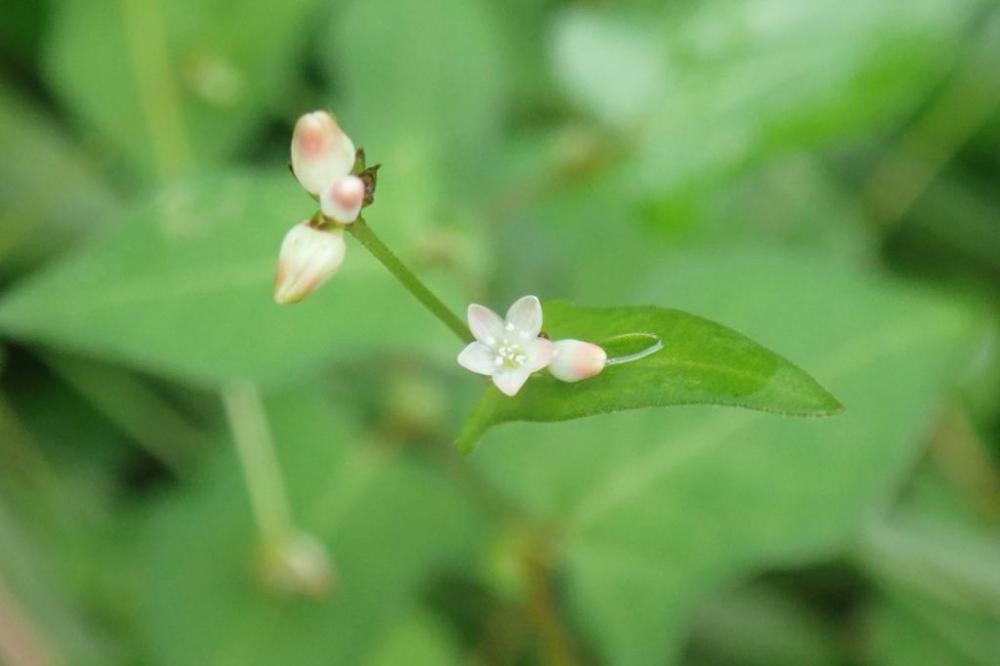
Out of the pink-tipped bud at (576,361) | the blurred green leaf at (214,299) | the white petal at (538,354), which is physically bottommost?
the pink-tipped bud at (576,361)

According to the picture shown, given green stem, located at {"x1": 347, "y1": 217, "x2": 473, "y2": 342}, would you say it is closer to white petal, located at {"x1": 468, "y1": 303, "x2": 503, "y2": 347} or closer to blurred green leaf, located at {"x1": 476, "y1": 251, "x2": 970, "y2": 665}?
white petal, located at {"x1": 468, "y1": 303, "x2": 503, "y2": 347}

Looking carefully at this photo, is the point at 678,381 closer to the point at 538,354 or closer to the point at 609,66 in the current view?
the point at 538,354

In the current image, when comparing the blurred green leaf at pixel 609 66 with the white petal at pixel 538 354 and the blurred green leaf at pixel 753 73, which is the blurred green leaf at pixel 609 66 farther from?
the white petal at pixel 538 354

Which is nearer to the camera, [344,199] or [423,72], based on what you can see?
[344,199]

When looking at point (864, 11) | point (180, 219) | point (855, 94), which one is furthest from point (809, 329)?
point (180, 219)

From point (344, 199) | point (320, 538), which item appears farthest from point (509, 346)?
point (320, 538)

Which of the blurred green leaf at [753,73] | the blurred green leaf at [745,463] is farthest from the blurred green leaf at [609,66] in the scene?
the blurred green leaf at [745,463]
